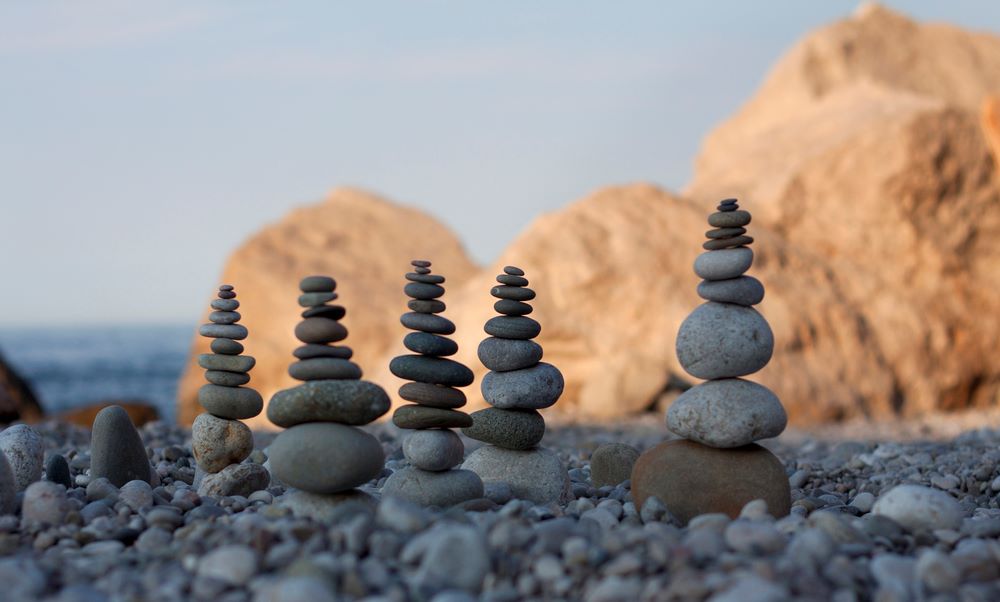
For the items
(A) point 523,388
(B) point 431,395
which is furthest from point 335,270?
(B) point 431,395

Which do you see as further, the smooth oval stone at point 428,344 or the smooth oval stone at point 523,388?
the smooth oval stone at point 523,388

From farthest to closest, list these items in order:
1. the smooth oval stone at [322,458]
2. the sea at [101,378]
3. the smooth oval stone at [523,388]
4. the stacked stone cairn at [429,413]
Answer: the sea at [101,378] → the smooth oval stone at [523,388] → the stacked stone cairn at [429,413] → the smooth oval stone at [322,458]

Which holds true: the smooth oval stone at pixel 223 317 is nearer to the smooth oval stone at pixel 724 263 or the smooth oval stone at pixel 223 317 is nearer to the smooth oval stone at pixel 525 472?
the smooth oval stone at pixel 525 472

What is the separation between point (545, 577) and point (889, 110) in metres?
13.4

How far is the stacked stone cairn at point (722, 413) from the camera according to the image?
5.11 meters

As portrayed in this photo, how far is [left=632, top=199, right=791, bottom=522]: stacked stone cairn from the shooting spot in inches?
201

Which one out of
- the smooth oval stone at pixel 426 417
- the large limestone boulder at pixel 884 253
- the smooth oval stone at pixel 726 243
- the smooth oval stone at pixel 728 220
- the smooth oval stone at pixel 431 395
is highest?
the large limestone boulder at pixel 884 253

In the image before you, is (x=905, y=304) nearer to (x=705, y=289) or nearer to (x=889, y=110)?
(x=889, y=110)

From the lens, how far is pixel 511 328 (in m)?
5.57

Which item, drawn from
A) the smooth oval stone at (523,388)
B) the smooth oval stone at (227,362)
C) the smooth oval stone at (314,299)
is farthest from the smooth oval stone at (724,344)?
the smooth oval stone at (227,362)

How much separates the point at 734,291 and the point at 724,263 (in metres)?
0.16

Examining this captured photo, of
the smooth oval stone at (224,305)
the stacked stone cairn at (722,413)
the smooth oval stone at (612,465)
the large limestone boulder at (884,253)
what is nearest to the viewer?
the stacked stone cairn at (722,413)

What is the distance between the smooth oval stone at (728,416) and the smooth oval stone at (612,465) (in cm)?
119

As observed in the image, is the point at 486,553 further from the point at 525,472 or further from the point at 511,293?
the point at 511,293
